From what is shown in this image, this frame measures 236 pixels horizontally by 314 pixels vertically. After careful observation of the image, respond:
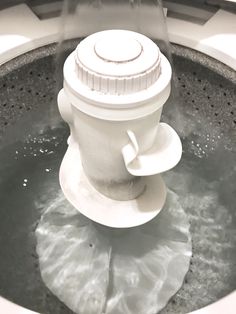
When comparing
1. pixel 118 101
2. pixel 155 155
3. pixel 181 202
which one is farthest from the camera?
pixel 181 202

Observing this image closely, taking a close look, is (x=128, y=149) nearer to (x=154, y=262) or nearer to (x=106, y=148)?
(x=106, y=148)

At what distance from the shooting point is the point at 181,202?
120cm

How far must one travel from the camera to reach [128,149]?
743mm

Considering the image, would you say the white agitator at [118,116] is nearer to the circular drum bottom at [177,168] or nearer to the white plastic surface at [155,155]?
the white plastic surface at [155,155]

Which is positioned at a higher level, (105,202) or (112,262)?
(105,202)

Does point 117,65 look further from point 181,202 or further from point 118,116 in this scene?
point 181,202

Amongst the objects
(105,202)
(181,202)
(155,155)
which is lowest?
(181,202)

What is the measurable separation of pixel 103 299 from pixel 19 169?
43cm

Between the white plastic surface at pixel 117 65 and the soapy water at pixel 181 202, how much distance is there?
480mm

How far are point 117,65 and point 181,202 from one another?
0.59 metres

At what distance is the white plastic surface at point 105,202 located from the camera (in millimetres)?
885

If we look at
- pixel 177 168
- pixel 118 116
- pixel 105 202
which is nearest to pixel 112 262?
pixel 105 202

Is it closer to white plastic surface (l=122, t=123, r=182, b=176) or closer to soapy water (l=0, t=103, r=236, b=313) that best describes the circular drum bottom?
soapy water (l=0, t=103, r=236, b=313)

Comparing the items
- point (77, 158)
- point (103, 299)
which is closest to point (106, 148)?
point (77, 158)
